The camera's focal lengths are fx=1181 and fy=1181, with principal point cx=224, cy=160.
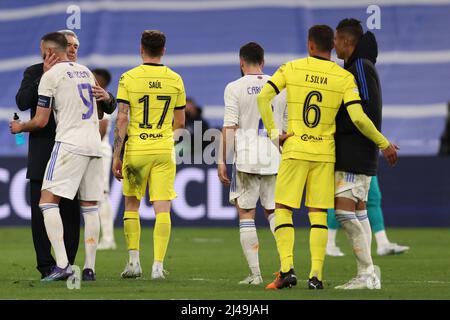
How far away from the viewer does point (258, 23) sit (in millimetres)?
23781

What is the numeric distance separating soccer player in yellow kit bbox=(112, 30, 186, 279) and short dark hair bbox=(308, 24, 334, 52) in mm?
1728

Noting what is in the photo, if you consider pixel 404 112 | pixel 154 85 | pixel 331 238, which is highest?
pixel 404 112

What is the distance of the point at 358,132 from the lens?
971 centimetres

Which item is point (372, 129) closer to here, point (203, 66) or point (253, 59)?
point (253, 59)

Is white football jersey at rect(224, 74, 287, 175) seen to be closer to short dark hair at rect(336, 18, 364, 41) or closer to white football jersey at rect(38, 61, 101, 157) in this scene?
short dark hair at rect(336, 18, 364, 41)

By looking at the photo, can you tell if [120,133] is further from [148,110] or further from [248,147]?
[248,147]

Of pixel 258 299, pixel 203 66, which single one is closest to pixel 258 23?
pixel 203 66

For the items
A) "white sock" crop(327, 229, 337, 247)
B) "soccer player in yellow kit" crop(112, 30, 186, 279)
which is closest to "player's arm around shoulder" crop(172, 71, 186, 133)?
"soccer player in yellow kit" crop(112, 30, 186, 279)

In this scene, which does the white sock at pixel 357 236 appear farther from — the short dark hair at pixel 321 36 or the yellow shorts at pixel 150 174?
the yellow shorts at pixel 150 174

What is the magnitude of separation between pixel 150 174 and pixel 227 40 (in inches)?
507

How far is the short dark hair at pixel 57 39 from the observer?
33.8ft

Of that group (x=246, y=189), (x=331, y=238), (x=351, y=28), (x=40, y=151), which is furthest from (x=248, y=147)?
(x=331, y=238)

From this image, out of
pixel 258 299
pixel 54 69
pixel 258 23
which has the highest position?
pixel 258 23

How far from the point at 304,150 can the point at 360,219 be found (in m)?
1.04
